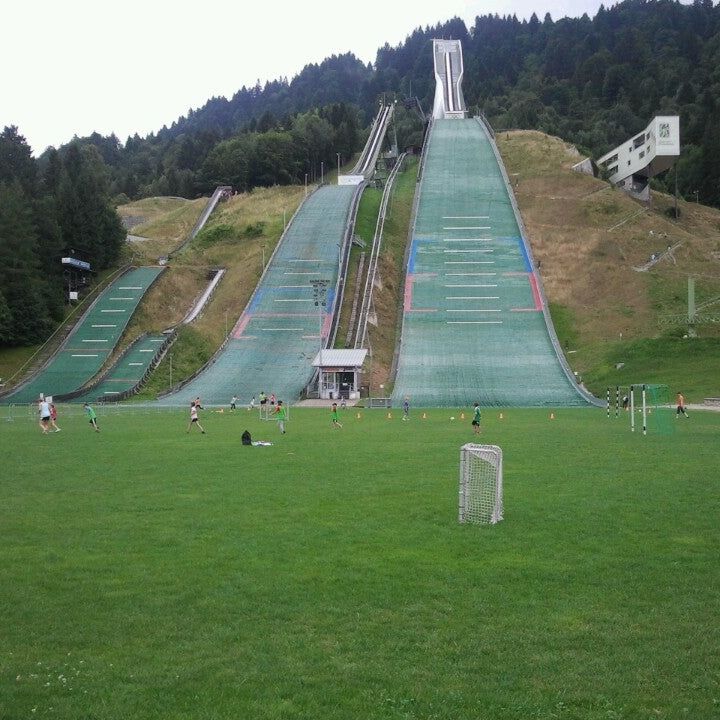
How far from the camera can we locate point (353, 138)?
123 metres

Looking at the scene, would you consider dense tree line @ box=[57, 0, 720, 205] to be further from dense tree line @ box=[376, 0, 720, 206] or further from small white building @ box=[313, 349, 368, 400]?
small white building @ box=[313, 349, 368, 400]

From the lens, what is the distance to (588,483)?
1431 centimetres

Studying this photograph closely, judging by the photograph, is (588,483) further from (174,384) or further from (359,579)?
(174,384)

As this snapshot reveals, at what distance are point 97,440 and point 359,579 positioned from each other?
1794 cm

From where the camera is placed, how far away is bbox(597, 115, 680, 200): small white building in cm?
7181

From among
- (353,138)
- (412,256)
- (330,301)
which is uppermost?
(353,138)

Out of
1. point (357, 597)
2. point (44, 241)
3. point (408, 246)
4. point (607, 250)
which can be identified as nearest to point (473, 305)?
point (408, 246)

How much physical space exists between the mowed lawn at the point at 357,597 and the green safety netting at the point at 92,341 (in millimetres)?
34827

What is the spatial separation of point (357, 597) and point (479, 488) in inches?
187

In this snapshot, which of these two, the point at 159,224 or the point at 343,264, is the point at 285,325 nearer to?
the point at 343,264

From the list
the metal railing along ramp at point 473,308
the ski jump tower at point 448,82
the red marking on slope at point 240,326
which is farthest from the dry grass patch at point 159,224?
the ski jump tower at point 448,82

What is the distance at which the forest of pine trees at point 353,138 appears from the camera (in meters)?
61.8

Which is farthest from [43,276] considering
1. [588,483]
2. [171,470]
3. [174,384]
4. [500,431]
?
[588,483]

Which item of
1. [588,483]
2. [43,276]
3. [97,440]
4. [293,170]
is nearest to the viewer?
[588,483]
